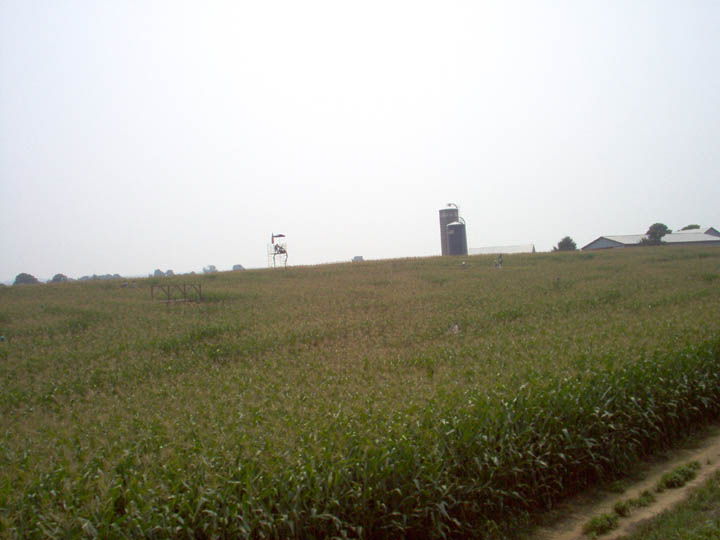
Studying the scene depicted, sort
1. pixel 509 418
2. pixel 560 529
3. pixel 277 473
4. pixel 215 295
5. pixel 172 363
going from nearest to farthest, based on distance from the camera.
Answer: pixel 277 473, pixel 560 529, pixel 509 418, pixel 172 363, pixel 215 295

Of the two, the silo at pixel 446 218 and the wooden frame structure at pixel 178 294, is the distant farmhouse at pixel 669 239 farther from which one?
the wooden frame structure at pixel 178 294

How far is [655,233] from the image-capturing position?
5444 cm

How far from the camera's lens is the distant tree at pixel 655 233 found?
168 ft

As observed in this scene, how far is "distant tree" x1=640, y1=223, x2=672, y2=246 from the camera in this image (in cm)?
5124

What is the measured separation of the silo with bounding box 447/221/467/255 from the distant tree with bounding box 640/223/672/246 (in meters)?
18.8

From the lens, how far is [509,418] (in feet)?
20.0

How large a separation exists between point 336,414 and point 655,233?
191 feet

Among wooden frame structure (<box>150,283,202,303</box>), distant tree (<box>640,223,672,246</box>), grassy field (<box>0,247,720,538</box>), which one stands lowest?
grassy field (<box>0,247,720,538</box>)

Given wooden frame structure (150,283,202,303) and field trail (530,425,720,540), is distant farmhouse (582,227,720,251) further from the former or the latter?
field trail (530,425,720,540)

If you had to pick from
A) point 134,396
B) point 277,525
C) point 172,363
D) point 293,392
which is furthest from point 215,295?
point 277,525

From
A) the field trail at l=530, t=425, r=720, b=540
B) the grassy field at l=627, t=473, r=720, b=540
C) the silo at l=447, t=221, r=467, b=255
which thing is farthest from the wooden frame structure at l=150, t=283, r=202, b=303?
the silo at l=447, t=221, r=467, b=255

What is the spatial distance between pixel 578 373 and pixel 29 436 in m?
7.46

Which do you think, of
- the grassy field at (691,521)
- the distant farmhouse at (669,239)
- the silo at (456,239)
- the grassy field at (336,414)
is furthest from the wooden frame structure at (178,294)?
the distant farmhouse at (669,239)

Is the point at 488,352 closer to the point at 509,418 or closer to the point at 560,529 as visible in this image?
the point at 509,418
